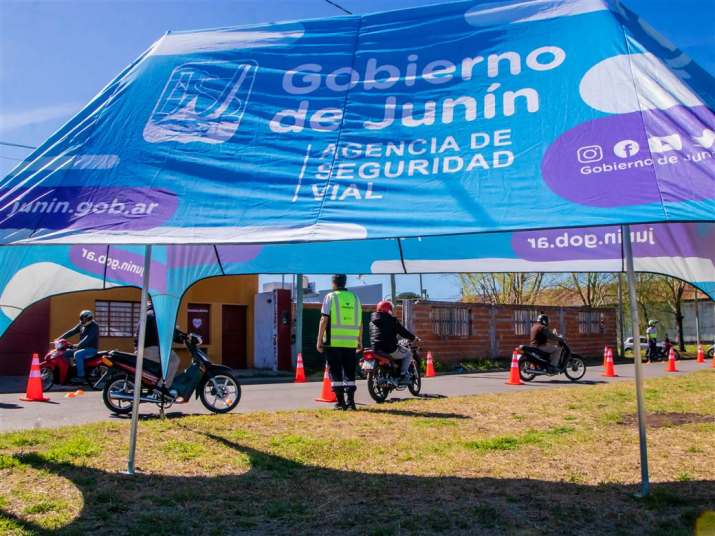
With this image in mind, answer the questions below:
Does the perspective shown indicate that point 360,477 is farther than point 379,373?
No

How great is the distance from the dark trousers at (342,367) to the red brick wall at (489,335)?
16541 millimetres

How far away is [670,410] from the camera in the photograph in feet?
34.6

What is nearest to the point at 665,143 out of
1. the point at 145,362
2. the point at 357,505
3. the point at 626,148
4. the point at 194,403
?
the point at 626,148

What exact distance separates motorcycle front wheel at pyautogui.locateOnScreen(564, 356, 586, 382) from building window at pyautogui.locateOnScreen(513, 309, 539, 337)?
13.1 m

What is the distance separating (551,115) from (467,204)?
0.96m

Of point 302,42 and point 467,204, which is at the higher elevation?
point 302,42

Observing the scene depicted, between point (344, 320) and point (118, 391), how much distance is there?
3731 mm

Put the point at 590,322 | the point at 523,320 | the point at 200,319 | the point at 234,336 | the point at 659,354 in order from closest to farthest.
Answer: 1. the point at 200,319
2. the point at 234,336
3. the point at 659,354
4. the point at 523,320
5. the point at 590,322

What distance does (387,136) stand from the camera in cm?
529

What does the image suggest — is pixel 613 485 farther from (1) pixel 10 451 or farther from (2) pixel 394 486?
(1) pixel 10 451

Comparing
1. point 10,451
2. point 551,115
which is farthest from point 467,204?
point 10,451

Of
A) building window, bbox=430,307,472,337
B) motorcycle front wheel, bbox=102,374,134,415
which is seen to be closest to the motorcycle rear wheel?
building window, bbox=430,307,472,337

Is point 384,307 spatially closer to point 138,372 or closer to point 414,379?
point 414,379

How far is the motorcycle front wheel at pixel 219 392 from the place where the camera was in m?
10.9
